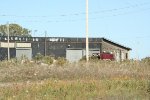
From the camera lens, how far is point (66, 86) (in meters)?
16.2

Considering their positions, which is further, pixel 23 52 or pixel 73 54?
pixel 73 54

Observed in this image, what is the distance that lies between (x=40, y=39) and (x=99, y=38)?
1236cm

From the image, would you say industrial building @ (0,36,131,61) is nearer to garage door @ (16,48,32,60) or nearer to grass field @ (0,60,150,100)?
garage door @ (16,48,32,60)

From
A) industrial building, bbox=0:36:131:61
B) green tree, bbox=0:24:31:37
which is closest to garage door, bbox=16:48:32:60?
industrial building, bbox=0:36:131:61

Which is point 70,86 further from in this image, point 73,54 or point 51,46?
point 51,46

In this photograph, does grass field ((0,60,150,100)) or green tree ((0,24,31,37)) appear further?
green tree ((0,24,31,37))

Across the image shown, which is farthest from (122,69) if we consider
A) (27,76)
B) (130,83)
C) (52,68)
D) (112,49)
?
(112,49)

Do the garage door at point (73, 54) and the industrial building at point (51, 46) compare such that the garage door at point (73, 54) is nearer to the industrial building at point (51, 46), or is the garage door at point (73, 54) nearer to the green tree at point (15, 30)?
the industrial building at point (51, 46)

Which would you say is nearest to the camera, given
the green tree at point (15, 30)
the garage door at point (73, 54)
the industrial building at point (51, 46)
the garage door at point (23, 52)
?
the garage door at point (73, 54)

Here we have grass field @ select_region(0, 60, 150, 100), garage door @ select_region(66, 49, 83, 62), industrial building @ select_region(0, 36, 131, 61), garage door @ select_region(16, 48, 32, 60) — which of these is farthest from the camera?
industrial building @ select_region(0, 36, 131, 61)

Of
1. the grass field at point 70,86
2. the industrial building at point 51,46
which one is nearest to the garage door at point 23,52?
the industrial building at point 51,46

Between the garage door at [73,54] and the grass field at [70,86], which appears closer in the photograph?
the grass field at [70,86]

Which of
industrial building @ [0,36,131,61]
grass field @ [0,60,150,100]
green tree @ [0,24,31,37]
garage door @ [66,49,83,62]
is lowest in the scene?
grass field @ [0,60,150,100]

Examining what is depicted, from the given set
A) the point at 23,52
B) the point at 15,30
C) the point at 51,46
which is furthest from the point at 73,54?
the point at 15,30
